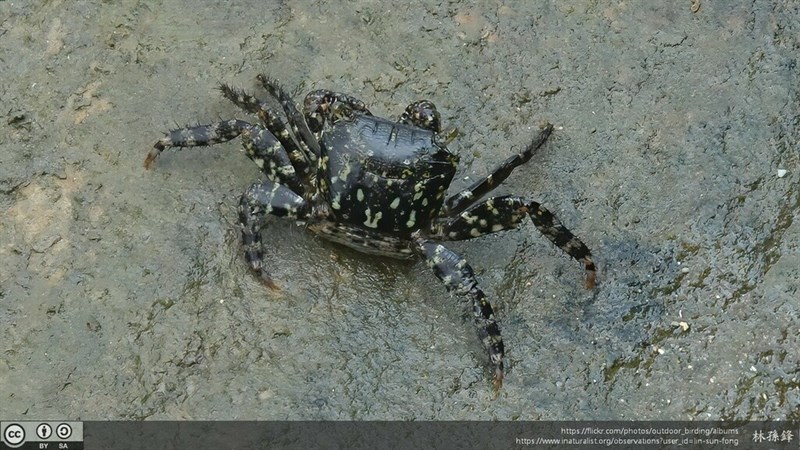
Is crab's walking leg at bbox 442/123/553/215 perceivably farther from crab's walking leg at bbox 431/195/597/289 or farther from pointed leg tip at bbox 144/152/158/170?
pointed leg tip at bbox 144/152/158/170

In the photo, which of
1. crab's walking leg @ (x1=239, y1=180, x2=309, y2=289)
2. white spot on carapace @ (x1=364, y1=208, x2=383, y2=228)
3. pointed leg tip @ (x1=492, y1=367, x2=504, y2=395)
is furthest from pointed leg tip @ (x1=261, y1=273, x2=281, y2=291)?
pointed leg tip @ (x1=492, y1=367, x2=504, y2=395)

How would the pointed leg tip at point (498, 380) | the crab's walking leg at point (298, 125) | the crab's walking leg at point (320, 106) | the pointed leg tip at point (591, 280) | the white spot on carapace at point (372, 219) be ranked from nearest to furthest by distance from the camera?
the pointed leg tip at point (498, 380) → the white spot on carapace at point (372, 219) → the pointed leg tip at point (591, 280) → the crab's walking leg at point (320, 106) → the crab's walking leg at point (298, 125)

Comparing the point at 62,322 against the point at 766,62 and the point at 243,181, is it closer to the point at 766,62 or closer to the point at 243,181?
the point at 243,181

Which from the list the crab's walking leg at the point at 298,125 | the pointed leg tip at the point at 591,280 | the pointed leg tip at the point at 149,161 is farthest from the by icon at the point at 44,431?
the pointed leg tip at the point at 591,280

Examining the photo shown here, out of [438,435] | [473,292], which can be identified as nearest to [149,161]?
[473,292]

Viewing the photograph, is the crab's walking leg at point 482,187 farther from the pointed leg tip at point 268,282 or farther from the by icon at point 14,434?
the by icon at point 14,434

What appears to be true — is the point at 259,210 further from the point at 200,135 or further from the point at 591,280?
the point at 591,280
